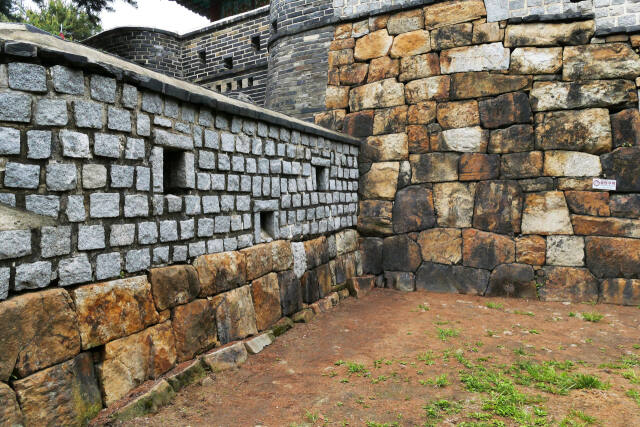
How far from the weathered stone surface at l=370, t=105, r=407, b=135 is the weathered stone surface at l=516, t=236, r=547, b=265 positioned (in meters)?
2.57

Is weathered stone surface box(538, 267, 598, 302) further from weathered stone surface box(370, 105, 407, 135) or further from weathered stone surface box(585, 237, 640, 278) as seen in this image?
weathered stone surface box(370, 105, 407, 135)

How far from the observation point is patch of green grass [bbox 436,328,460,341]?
14.7 ft

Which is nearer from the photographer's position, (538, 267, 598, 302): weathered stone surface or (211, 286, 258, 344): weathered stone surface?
(211, 286, 258, 344): weathered stone surface

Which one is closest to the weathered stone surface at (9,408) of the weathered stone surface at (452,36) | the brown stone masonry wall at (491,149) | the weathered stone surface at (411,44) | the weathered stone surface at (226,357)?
the weathered stone surface at (226,357)

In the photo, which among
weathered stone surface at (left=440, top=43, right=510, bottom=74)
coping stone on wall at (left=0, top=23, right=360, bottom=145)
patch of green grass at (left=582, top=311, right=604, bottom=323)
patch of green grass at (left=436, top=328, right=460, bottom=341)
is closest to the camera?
coping stone on wall at (left=0, top=23, right=360, bottom=145)

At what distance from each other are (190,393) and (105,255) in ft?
4.29

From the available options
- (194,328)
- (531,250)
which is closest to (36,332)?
(194,328)

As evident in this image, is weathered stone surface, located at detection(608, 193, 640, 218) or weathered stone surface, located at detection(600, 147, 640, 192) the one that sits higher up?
weathered stone surface, located at detection(600, 147, 640, 192)

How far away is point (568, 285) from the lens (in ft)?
18.7

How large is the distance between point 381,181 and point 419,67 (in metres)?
1.96

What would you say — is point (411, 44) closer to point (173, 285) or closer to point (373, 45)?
point (373, 45)

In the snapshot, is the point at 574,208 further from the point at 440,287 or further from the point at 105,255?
the point at 105,255

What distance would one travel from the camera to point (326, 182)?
5.93 meters

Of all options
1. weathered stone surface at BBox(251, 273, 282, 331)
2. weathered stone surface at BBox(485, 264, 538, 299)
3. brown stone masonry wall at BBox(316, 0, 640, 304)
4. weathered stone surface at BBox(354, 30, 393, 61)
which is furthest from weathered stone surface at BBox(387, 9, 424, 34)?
weathered stone surface at BBox(251, 273, 282, 331)
